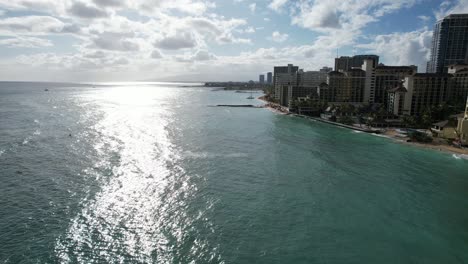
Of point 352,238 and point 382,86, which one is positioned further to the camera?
point 382,86

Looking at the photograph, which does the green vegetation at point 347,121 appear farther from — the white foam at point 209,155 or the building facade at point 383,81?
the white foam at point 209,155

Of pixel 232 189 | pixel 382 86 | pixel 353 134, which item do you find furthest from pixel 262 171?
pixel 382 86

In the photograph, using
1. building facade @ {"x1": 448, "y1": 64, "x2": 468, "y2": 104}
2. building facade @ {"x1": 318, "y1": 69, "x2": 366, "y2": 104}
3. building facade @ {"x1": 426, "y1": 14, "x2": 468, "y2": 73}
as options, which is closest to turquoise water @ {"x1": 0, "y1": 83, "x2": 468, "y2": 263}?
building facade @ {"x1": 448, "y1": 64, "x2": 468, "y2": 104}

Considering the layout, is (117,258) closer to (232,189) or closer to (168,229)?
(168,229)

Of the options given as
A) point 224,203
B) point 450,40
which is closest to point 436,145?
point 224,203

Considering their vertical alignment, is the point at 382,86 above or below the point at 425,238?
above

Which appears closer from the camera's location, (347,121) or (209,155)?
(209,155)

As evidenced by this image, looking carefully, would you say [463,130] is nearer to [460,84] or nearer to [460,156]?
[460,156]
